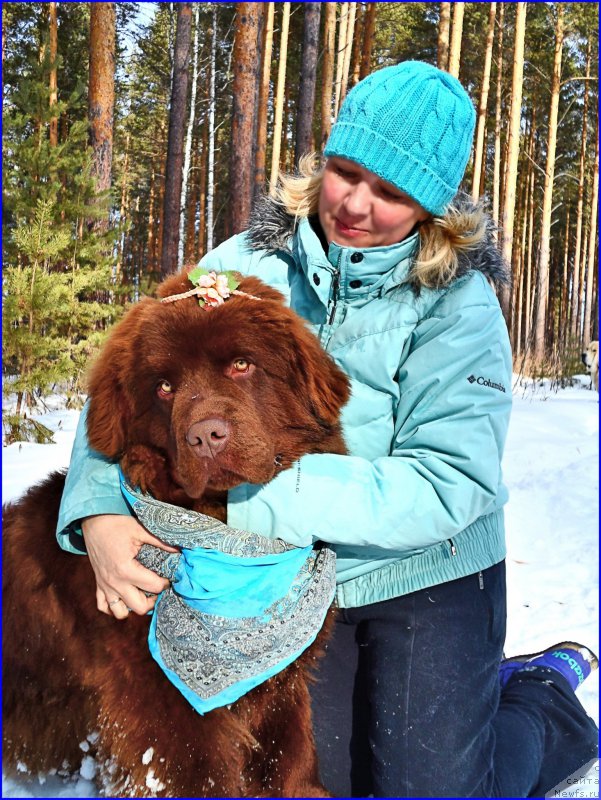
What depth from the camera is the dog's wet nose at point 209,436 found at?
4.62 ft

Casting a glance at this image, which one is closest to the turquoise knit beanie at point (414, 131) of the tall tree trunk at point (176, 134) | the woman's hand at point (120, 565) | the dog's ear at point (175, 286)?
the dog's ear at point (175, 286)

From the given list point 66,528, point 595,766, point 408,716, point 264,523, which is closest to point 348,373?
point 264,523

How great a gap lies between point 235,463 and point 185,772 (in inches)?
32.8

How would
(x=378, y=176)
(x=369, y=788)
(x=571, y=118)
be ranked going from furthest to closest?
(x=571, y=118) < (x=369, y=788) < (x=378, y=176)

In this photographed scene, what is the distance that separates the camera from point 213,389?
5.12ft

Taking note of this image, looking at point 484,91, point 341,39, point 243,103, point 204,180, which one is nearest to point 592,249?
point 484,91

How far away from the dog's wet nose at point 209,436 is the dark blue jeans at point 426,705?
87 centimetres

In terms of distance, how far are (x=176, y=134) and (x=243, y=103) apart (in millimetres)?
5727

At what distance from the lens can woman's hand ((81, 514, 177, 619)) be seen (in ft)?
5.27

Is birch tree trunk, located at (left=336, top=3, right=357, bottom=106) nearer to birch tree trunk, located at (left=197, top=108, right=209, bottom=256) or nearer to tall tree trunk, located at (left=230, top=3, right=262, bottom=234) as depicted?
birch tree trunk, located at (left=197, top=108, right=209, bottom=256)

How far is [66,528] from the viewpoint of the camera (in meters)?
1.75

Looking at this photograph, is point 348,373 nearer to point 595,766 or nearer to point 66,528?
point 66,528

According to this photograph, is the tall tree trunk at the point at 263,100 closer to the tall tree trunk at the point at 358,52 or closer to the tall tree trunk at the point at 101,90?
the tall tree trunk at the point at 358,52

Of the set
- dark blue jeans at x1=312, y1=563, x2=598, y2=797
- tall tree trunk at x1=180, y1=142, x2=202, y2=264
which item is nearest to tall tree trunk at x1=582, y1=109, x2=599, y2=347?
tall tree trunk at x1=180, y1=142, x2=202, y2=264
